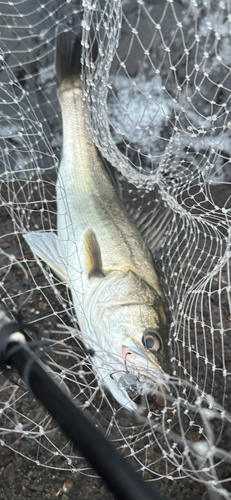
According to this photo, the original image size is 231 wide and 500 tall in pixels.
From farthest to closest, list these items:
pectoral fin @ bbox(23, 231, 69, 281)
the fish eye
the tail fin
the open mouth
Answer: the tail fin → pectoral fin @ bbox(23, 231, 69, 281) → the fish eye → the open mouth

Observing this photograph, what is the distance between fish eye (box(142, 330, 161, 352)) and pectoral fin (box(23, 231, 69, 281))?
681mm

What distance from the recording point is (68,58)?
2807mm

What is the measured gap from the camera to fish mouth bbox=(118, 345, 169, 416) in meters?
1.74

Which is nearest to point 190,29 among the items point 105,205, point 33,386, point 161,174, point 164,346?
point 161,174

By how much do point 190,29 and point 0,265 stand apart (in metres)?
3.00

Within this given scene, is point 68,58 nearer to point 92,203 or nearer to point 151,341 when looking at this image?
point 92,203

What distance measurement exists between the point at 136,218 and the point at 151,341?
1.06 meters

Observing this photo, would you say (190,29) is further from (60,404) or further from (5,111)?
(60,404)

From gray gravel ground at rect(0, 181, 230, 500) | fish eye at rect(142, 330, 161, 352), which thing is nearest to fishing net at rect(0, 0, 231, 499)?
gray gravel ground at rect(0, 181, 230, 500)

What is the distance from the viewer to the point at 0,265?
8.70 ft

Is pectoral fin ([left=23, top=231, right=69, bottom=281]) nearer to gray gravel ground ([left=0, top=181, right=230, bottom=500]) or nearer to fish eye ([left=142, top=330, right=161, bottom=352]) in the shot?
fish eye ([left=142, top=330, right=161, bottom=352])

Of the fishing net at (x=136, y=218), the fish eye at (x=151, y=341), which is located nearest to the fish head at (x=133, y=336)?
the fish eye at (x=151, y=341)

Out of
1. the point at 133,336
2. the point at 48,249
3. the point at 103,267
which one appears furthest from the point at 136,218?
the point at 133,336

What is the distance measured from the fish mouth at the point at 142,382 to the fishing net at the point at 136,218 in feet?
0.28
